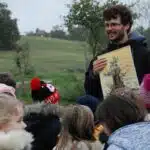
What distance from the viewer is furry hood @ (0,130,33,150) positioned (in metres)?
3.21

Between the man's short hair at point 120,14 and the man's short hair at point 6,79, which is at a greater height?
the man's short hair at point 120,14

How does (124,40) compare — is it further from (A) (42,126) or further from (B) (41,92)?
(B) (41,92)

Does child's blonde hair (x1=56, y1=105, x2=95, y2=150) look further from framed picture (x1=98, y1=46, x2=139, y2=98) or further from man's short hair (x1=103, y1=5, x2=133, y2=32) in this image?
man's short hair (x1=103, y1=5, x2=133, y2=32)

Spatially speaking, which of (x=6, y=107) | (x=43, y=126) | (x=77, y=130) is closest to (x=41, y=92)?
(x=43, y=126)

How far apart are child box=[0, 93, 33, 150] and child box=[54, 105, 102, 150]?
2.42 ft

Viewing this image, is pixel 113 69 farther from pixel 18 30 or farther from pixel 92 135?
pixel 18 30

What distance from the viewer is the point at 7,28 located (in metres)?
44.6

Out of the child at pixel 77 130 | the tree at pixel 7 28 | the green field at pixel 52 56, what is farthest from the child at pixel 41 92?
the tree at pixel 7 28

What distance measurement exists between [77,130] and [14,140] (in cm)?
100

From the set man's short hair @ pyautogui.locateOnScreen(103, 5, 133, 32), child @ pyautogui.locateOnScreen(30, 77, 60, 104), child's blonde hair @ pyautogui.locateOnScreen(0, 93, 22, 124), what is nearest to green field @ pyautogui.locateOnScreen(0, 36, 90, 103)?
child @ pyautogui.locateOnScreen(30, 77, 60, 104)

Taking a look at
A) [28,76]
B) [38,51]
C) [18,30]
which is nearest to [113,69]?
[28,76]

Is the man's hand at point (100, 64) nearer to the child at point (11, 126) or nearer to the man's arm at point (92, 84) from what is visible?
the man's arm at point (92, 84)

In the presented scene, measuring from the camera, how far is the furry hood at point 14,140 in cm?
321

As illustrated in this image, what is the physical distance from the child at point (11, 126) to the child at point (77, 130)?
737 mm
